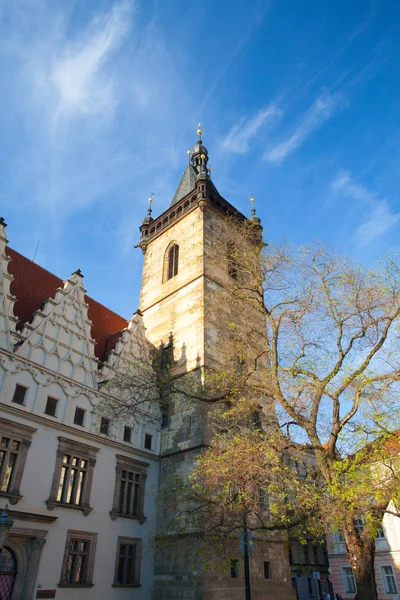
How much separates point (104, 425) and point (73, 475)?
2.39 meters

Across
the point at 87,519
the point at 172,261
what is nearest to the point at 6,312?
the point at 87,519

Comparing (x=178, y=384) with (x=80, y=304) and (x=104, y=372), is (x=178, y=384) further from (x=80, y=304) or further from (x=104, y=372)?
(x=80, y=304)

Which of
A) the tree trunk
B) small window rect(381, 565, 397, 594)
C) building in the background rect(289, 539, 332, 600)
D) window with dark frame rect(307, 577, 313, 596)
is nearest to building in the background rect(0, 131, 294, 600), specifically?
the tree trunk

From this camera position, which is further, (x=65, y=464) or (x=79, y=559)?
(x=65, y=464)

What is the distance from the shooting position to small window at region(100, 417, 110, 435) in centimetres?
1715

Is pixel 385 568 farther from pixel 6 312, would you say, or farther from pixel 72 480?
pixel 6 312

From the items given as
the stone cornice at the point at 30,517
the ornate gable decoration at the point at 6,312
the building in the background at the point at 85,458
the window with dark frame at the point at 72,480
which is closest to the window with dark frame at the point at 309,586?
the building in the background at the point at 85,458

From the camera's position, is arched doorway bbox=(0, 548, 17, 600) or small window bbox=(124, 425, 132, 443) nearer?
arched doorway bbox=(0, 548, 17, 600)

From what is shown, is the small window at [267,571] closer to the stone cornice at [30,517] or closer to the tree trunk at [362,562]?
the tree trunk at [362,562]

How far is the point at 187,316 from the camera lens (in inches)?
862

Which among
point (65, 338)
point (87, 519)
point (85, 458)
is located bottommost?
point (87, 519)

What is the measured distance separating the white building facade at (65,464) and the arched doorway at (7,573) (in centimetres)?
3

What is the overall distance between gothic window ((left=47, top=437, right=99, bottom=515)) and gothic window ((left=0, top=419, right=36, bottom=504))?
1.26 m

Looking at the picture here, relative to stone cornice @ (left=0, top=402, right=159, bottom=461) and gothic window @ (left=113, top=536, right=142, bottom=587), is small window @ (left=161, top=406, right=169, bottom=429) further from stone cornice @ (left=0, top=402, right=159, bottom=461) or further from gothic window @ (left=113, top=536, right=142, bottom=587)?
gothic window @ (left=113, top=536, right=142, bottom=587)
